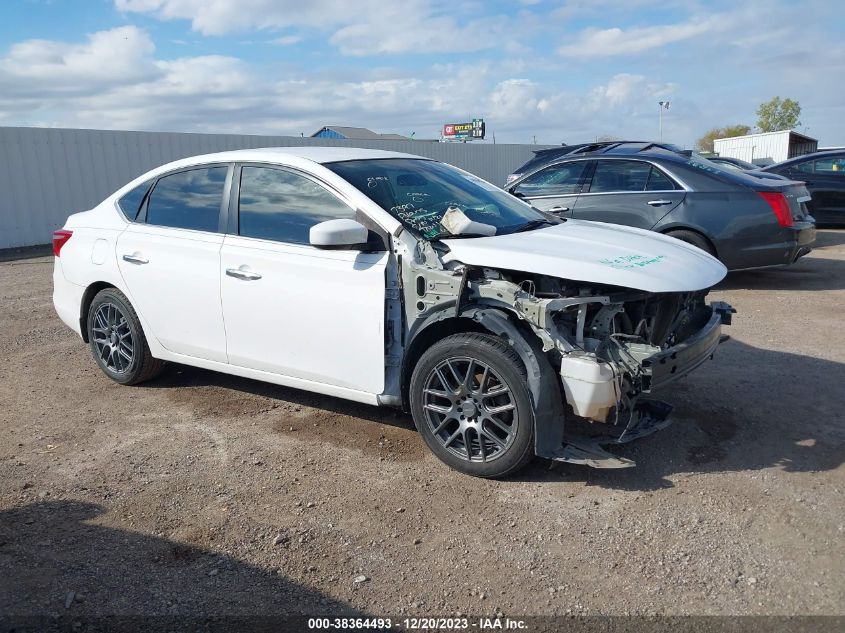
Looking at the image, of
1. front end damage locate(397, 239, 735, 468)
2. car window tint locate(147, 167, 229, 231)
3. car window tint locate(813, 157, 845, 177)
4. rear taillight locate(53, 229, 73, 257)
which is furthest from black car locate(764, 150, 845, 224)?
rear taillight locate(53, 229, 73, 257)

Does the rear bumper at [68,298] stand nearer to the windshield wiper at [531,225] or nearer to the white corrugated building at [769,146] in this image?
the windshield wiper at [531,225]

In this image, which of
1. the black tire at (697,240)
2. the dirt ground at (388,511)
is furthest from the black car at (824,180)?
the dirt ground at (388,511)

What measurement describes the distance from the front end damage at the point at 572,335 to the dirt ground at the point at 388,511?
1.18 ft

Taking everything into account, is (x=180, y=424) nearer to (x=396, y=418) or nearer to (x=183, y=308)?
(x=183, y=308)

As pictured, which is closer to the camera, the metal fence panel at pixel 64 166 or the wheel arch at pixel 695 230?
the wheel arch at pixel 695 230

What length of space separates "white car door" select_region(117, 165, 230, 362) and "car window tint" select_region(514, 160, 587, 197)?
5.07 metres

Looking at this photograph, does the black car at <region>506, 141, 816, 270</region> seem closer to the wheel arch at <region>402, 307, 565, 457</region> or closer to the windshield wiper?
the windshield wiper

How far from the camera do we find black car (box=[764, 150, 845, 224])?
517 inches

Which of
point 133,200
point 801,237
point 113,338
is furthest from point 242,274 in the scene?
point 801,237

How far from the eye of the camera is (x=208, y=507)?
3674mm

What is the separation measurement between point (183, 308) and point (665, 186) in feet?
18.7

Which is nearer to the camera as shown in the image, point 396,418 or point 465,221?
point 465,221

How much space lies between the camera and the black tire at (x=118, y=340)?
5230 mm

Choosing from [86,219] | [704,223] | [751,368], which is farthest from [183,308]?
[704,223]
